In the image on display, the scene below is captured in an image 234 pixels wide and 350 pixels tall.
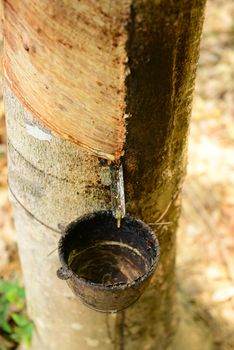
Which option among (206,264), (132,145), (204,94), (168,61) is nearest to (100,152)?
(132,145)

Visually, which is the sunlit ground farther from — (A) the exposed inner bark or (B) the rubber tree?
(A) the exposed inner bark

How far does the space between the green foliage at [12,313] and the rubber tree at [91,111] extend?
2.01 feet

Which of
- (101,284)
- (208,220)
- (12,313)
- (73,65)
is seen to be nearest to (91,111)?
(73,65)

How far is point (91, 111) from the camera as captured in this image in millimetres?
1372

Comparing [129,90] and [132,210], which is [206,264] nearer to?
[132,210]

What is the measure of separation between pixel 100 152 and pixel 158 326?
111 cm

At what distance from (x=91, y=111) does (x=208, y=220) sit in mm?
1944

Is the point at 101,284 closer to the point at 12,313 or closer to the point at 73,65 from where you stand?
the point at 73,65

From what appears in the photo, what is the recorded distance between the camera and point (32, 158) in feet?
5.17

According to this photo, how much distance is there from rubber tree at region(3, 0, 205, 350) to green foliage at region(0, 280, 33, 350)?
0.61 m

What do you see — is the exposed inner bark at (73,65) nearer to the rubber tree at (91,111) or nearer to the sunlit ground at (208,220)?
the rubber tree at (91,111)

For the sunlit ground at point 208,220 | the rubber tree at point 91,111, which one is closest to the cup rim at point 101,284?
the rubber tree at point 91,111

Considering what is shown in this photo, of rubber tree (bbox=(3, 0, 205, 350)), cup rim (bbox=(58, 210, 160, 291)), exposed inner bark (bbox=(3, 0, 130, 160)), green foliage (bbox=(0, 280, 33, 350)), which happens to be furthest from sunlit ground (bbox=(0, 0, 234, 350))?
exposed inner bark (bbox=(3, 0, 130, 160))

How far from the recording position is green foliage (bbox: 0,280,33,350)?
8.09 feet
